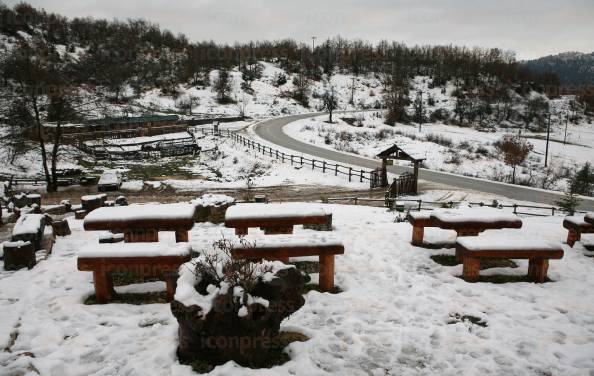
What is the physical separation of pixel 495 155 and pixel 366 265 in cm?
3733

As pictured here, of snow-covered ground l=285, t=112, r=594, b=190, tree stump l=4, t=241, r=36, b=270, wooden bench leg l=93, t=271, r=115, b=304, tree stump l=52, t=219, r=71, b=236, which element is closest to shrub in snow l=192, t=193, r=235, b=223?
tree stump l=52, t=219, r=71, b=236

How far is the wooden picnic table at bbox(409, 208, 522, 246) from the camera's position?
7.42m

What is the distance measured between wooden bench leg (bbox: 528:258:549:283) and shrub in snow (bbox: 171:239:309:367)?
14.3 ft

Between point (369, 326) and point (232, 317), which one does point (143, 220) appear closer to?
point (232, 317)

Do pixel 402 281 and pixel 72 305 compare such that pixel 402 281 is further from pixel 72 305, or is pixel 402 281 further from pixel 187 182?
pixel 187 182

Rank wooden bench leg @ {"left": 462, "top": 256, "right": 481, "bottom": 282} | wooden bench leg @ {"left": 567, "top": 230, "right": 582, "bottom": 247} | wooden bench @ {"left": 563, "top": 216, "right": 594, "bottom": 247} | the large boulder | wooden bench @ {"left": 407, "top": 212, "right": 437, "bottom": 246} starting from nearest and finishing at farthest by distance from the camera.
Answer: the large boulder → wooden bench leg @ {"left": 462, "top": 256, "right": 481, "bottom": 282} → wooden bench @ {"left": 407, "top": 212, "right": 437, "bottom": 246} → wooden bench @ {"left": 563, "top": 216, "right": 594, "bottom": 247} → wooden bench leg @ {"left": 567, "top": 230, "right": 582, "bottom": 247}

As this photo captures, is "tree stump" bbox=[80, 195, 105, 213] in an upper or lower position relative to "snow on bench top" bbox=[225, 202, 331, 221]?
lower

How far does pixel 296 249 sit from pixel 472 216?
12.1 feet

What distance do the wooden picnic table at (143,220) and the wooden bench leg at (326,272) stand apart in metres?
2.36

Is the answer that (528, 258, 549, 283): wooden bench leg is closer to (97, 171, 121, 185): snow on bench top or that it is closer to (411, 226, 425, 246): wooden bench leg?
(411, 226, 425, 246): wooden bench leg

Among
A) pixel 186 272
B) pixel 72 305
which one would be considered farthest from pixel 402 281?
pixel 72 305

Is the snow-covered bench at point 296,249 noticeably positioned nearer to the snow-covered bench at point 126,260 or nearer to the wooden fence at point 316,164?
the snow-covered bench at point 126,260

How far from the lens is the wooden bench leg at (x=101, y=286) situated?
18.5 ft

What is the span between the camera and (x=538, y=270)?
661 cm
